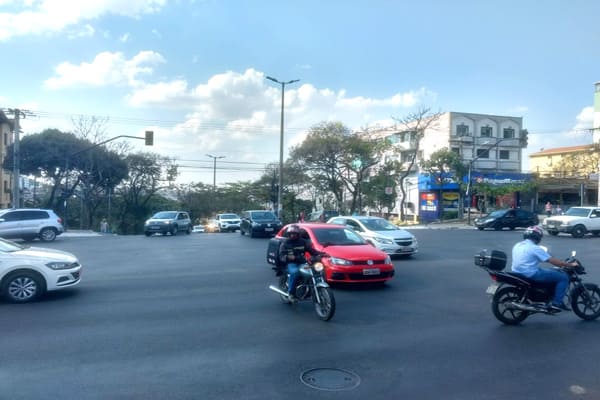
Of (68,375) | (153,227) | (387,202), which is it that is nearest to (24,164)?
(153,227)

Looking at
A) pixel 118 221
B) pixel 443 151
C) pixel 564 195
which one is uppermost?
pixel 443 151

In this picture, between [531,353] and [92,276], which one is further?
[92,276]

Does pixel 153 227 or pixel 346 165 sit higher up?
pixel 346 165

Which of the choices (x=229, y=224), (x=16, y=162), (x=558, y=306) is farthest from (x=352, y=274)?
(x=229, y=224)

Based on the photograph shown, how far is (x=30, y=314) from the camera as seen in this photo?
841cm

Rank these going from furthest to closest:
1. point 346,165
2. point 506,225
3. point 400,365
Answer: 1. point 346,165
2. point 506,225
3. point 400,365

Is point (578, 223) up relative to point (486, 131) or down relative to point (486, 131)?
down

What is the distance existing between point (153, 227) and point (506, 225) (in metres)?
22.9

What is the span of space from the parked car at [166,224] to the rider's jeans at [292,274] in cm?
2291

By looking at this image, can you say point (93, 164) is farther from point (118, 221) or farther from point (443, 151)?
point (443, 151)

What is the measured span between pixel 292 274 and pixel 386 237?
796 cm

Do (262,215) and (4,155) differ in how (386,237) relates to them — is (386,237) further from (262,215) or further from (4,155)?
(4,155)

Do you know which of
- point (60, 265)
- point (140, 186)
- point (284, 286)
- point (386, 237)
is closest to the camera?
point (284, 286)

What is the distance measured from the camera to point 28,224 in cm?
2397
